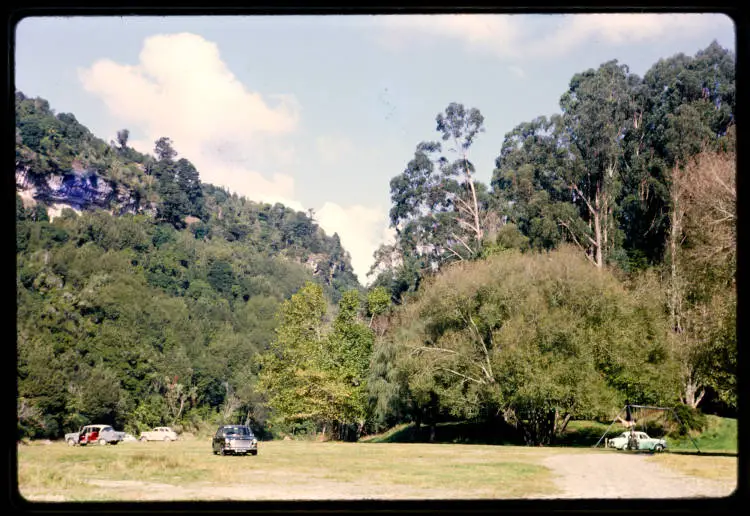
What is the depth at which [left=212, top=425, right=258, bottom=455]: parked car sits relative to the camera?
19766mm

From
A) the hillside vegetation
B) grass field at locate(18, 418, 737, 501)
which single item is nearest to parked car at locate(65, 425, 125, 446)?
the hillside vegetation

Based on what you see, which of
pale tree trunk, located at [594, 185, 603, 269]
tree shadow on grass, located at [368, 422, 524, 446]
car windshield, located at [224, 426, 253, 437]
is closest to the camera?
car windshield, located at [224, 426, 253, 437]

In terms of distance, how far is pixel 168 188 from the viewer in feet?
252

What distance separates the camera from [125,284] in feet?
162

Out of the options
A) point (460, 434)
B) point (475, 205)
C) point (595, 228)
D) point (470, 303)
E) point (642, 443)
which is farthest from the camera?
point (475, 205)

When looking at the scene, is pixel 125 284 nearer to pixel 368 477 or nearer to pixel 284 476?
pixel 284 476

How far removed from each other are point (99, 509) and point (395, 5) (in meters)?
3.55

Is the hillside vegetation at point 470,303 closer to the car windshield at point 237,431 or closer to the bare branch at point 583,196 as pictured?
the bare branch at point 583,196

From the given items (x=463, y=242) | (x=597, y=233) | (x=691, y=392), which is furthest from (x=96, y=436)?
(x=597, y=233)

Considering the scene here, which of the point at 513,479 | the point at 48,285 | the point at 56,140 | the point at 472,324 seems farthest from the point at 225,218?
the point at 513,479

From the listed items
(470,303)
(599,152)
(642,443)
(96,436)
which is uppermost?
(599,152)

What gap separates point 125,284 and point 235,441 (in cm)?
3208

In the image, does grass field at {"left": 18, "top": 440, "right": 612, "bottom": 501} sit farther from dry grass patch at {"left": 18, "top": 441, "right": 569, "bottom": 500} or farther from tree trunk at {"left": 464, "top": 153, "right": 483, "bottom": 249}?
tree trunk at {"left": 464, "top": 153, "right": 483, "bottom": 249}

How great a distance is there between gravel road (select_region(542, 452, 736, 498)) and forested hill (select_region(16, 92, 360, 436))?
28210 mm
